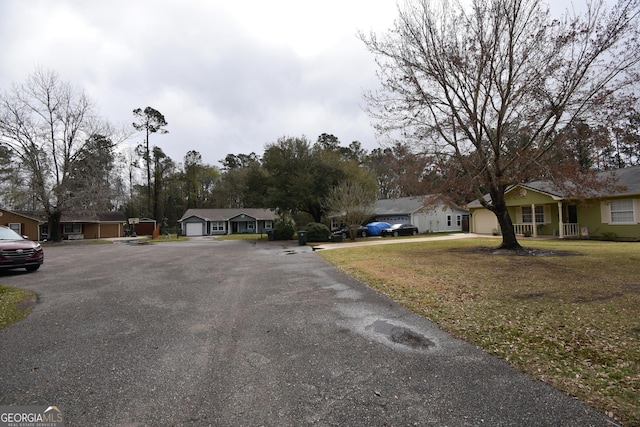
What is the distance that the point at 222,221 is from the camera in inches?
1951

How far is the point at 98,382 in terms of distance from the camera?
320cm

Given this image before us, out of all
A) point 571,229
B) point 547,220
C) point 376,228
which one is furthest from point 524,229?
point 376,228

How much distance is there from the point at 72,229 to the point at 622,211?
53187 mm

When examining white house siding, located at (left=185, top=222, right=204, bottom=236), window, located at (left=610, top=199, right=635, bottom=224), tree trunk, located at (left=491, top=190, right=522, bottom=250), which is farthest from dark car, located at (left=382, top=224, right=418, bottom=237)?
white house siding, located at (left=185, top=222, right=204, bottom=236)

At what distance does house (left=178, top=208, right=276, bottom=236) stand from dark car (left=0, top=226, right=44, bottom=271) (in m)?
35.1

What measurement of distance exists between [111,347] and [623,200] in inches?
963

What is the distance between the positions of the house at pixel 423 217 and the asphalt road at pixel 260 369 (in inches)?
1114

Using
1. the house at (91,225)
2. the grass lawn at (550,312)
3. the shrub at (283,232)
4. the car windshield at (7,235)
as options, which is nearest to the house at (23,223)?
the house at (91,225)

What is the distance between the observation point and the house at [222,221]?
47594 millimetres

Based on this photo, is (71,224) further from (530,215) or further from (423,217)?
(530,215)

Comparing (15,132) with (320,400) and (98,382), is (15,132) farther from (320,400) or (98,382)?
(320,400)

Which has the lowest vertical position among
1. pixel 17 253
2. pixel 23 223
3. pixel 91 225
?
pixel 17 253

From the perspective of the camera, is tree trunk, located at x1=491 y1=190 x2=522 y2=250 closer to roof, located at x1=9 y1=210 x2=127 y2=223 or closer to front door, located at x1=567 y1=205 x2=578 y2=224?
front door, located at x1=567 y1=205 x2=578 y2=224

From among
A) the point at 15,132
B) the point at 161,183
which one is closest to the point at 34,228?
the point at 15,132
